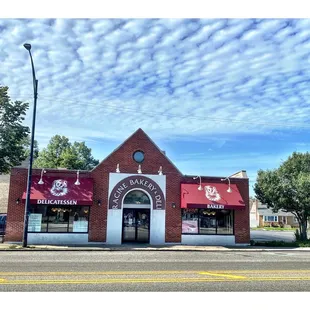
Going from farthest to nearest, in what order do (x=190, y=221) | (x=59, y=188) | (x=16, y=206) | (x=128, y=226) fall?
(x=190, y=221) < (x=128, y=226) < (x=59, y=188) < (x=16, y=206)

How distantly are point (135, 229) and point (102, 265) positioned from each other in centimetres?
950

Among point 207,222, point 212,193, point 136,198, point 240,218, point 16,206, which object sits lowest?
point 207,222

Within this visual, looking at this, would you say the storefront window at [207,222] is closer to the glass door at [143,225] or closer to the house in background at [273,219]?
the glass door at [143,225]

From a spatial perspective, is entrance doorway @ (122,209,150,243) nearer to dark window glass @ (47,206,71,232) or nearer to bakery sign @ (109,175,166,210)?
bakery sign @ (109,175,166,210)

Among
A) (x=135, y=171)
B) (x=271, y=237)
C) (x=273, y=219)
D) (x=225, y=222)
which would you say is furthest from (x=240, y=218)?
(x=273, y=219)

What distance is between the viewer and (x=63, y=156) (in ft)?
155

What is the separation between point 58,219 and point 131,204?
459 centimetres

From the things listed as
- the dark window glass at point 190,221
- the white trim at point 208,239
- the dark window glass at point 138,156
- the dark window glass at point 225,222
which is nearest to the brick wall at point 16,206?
the dark window glass at point 138,156

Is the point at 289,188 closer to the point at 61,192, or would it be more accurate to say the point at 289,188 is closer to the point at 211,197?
the point at 211,197

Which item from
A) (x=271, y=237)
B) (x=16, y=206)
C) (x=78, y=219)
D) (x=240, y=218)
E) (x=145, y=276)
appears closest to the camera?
(x=145, y=276)

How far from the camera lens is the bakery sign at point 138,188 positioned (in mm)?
21953

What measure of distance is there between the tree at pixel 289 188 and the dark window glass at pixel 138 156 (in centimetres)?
984

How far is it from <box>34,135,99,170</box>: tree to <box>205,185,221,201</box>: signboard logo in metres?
28.2

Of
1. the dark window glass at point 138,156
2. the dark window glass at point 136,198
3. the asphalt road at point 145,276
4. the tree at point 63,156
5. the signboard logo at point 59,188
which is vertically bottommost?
the asphalt road at point 145,276
